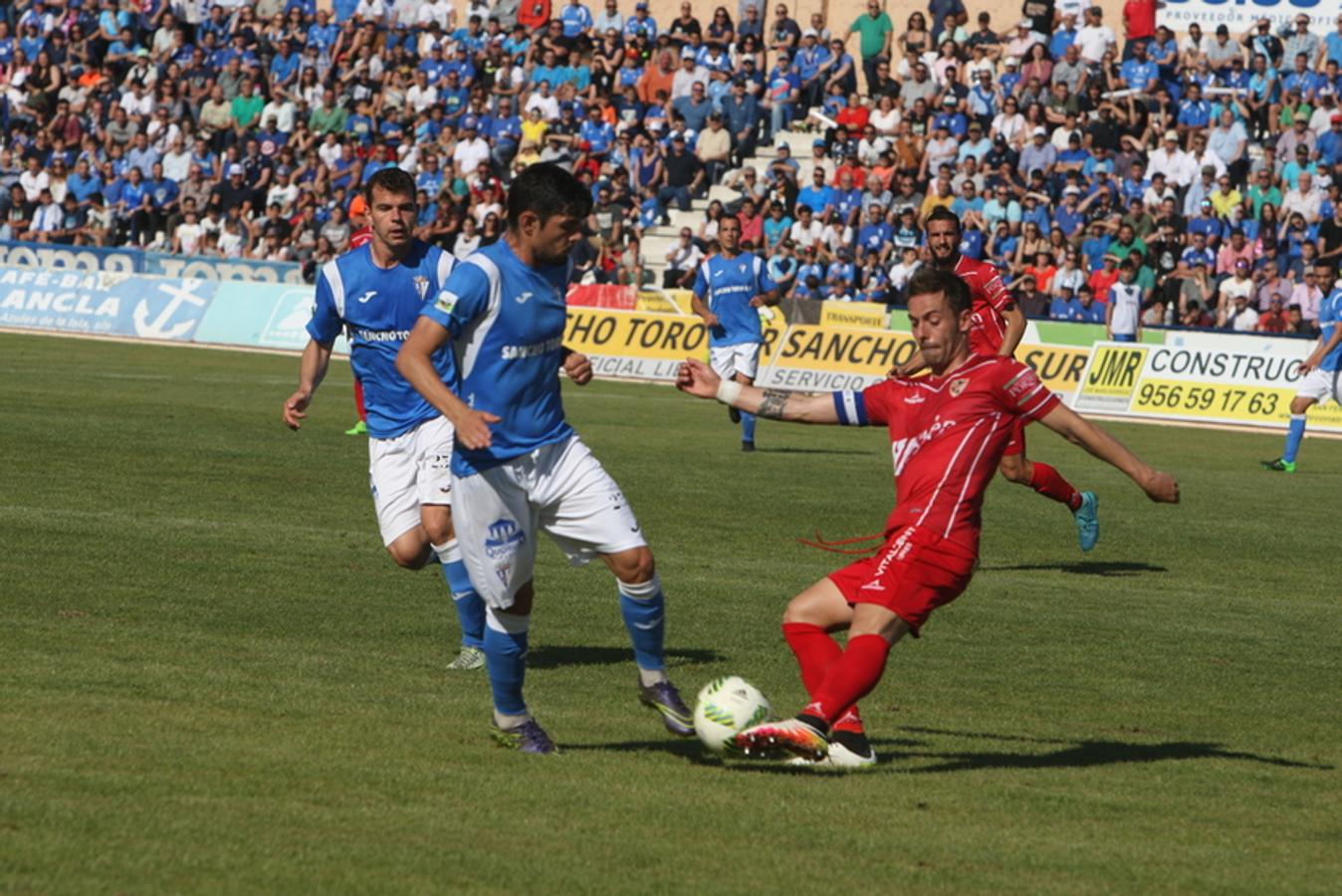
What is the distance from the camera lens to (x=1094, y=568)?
46.5 feet

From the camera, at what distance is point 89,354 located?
1212 inches

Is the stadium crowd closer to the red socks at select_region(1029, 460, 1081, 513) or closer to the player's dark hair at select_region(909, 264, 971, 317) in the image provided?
the red socks at select_region(1029, 460, 1081, 513)

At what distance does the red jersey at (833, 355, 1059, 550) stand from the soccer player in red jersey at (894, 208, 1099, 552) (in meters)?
4.77

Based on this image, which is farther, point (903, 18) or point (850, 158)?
point (903, 18)

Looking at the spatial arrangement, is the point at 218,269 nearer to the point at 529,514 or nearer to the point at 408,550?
the point at 408,550

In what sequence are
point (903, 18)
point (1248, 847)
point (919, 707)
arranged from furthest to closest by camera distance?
point (903, 18), point (919, 707), point (1248, 847)

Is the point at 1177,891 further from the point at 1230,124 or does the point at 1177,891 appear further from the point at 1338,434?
the point at 1230,124

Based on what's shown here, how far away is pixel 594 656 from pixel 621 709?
1.36 meters

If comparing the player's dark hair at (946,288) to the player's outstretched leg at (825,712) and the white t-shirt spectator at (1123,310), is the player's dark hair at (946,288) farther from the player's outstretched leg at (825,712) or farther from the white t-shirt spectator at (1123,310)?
the white t-shirt spectator at (1123,310)

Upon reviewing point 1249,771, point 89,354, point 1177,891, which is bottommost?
point 89,354

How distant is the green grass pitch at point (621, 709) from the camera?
19.2ft

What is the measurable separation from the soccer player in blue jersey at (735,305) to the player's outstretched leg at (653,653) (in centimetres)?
1389

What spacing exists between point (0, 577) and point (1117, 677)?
6.16 metres

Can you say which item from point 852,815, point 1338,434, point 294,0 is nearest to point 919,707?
point 852,815
